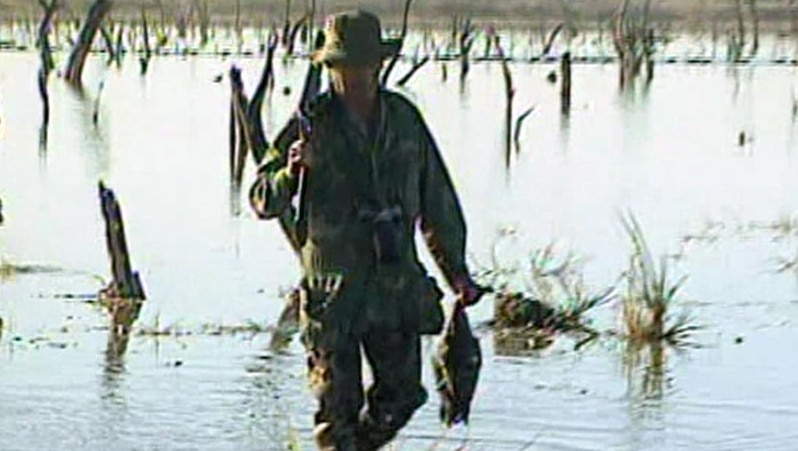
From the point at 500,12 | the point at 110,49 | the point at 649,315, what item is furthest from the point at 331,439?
the point at 500,12

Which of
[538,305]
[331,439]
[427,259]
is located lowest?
[427,259]

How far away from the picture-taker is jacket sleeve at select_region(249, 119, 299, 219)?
7.54m

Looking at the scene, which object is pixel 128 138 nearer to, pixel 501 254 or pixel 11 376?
pixel 501 254

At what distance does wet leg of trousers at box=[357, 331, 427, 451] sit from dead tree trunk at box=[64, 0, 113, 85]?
79.3 ft

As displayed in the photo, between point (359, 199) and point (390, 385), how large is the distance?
66cm

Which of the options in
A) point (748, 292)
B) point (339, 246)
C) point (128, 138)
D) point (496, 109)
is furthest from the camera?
point (496, 109)

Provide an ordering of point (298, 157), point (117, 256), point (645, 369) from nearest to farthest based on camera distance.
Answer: point (298, 157) → point (645, 369) → point (117, 256)

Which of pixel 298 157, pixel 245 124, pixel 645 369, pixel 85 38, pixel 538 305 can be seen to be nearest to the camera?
pixel 298 157

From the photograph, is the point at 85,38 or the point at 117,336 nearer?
the point at 117,336

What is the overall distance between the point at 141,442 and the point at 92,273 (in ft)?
18.9

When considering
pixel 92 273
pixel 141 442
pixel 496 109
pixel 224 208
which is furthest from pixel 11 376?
pixel 496 109

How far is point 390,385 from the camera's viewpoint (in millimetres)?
7840

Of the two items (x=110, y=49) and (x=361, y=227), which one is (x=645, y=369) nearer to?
(x=361, y=227)

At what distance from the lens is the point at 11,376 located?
37.8 feet
